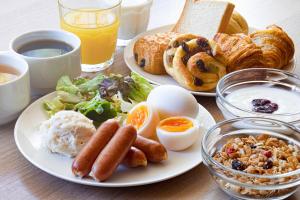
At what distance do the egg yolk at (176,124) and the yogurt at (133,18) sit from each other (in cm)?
70

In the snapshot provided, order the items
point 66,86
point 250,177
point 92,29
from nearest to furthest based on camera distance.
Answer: point 250,177
point 66,86
point 92,29

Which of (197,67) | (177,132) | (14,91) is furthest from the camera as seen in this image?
(197,67)

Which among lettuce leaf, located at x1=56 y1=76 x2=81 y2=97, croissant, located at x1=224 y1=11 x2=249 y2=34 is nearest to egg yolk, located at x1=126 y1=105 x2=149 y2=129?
lettuce leaf, located at x1=56 y1=76 x2=81 y2=97

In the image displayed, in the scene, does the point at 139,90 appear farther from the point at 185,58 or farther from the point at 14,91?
the point at 14,91

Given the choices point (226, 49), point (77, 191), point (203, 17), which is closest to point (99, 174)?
point (77, 191)

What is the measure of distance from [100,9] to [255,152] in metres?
0.84

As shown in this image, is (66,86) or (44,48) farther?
(44,48)

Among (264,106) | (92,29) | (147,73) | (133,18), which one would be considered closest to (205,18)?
(133,18)

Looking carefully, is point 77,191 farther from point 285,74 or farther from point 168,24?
point 168,24

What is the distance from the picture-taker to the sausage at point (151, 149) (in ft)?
4.71

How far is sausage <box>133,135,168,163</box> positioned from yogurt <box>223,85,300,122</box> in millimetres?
310

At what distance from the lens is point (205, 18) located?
217cm

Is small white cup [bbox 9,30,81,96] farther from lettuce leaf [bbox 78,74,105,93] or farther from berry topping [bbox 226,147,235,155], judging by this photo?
berry topping [bbox 226,147,235,155]

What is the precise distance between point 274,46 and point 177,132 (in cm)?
64
